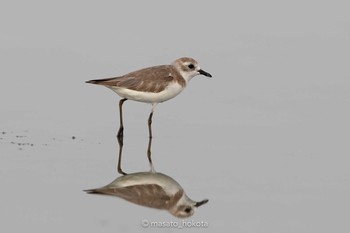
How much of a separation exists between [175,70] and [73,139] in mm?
2599

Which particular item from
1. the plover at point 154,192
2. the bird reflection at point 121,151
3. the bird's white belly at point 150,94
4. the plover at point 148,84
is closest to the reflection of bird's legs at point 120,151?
the bird reflection at point 121,151

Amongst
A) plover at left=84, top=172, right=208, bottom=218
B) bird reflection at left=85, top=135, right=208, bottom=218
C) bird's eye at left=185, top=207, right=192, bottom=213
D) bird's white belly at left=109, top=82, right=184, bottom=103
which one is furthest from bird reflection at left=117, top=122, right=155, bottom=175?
bird's eye at left=185, top=207, right=192, bottom=213

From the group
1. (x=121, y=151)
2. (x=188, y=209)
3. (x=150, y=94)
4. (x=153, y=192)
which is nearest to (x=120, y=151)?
(x=121, y=151)

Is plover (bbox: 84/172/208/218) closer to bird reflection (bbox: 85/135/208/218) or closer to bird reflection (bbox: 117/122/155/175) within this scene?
bird reflection (bbox: 85/135/208/218)

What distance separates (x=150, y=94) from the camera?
50.3ft

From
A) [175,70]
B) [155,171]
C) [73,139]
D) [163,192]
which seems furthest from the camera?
[175,70]

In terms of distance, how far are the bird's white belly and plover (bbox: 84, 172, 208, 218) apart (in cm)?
327

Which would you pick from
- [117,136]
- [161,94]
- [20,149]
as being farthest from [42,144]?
[161,94]

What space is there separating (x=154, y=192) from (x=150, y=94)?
4.21m

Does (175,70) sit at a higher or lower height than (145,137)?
higher

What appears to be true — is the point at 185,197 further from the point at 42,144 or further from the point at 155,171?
the point at 42,144

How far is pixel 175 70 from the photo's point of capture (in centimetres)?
1596

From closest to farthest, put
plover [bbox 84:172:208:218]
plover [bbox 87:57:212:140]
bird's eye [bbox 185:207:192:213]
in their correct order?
bird's eye [bbox 185:207:192:213] < plover [bbox 84:172:208:218] < plover [bbox 87:57:212:140]

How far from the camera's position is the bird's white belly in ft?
49.9
